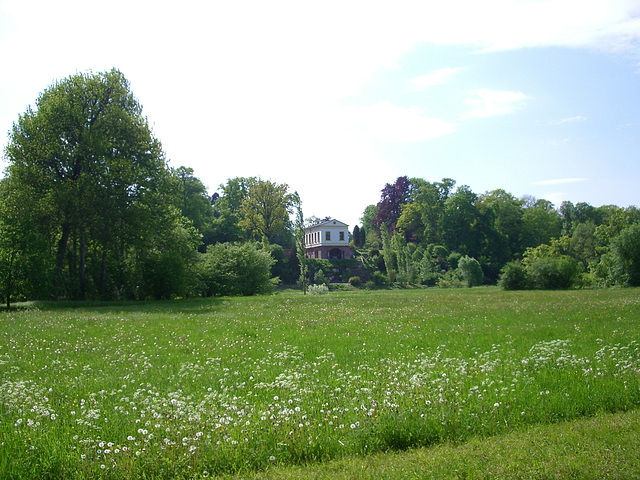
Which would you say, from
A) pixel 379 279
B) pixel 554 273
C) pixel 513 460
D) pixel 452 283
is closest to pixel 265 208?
→ pixel 379 279

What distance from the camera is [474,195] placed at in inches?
3312

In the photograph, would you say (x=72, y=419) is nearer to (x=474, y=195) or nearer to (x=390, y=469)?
(x=390, y=469)

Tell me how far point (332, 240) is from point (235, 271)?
5289 centimetres

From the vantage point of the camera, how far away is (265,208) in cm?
8462

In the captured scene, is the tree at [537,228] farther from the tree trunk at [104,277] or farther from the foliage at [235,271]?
the tree trunk at [104,277]

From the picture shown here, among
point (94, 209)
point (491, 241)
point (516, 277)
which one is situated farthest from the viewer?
point (491, 241)

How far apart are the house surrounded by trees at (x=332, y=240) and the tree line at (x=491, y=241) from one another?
5475mm

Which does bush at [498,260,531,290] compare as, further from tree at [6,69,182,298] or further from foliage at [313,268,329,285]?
foliage at [313,268,329,285]

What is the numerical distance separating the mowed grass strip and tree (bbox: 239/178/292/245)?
78845 millimetres

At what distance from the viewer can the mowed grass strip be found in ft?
16.3

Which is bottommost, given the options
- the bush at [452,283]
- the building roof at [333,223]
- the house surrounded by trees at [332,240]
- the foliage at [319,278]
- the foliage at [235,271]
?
the bush at [452,283]

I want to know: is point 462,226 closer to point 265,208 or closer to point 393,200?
point 393,200

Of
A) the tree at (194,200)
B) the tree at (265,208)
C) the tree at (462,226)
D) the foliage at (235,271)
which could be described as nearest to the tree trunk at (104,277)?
the foliage at (235,271)

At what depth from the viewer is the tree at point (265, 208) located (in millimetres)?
84000
